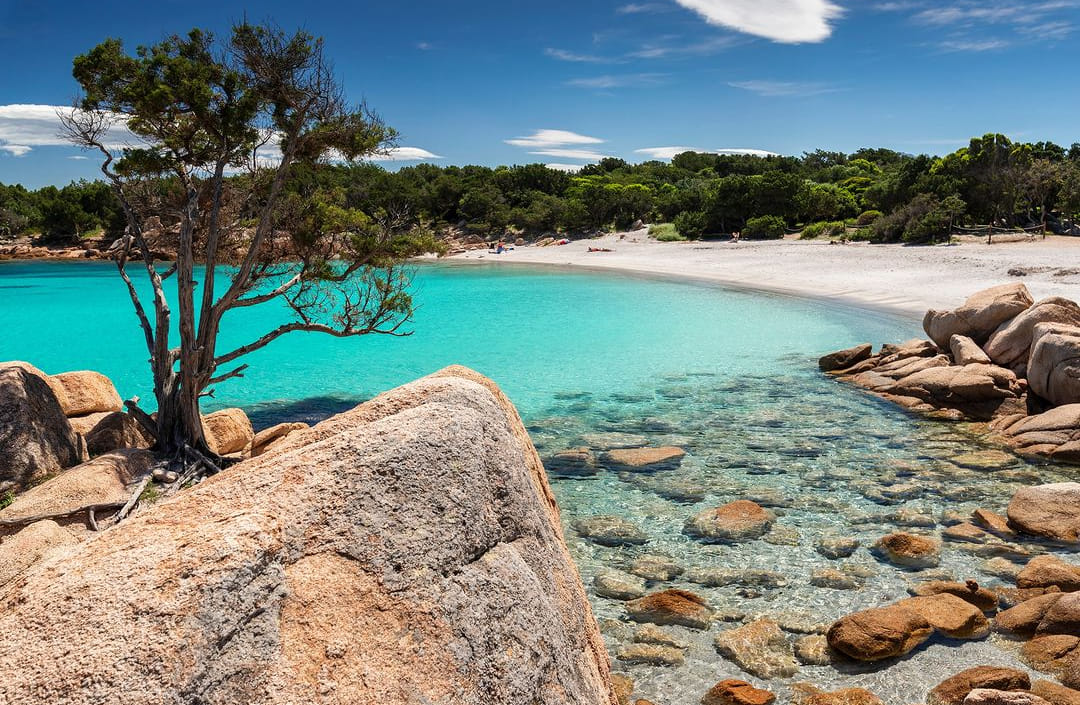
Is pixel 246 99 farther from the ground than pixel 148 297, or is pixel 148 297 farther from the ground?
pixel 246 99

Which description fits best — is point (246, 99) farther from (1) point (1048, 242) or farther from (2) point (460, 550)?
(1) point (1048, 242)

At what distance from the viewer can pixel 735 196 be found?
208 ft

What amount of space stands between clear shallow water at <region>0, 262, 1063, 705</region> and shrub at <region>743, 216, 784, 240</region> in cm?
1895

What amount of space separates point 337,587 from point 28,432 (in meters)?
11.2

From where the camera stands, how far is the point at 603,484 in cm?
1354

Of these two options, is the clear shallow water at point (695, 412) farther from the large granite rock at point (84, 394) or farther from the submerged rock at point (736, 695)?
the large granite rock at point (84, 394)

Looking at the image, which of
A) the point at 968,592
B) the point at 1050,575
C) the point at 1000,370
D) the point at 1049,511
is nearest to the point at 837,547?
the point at 968,592

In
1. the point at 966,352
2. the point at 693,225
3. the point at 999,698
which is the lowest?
the point at 999,698

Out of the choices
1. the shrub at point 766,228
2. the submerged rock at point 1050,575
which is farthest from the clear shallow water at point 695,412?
the shrub at point 766,228

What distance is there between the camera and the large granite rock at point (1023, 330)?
57.4 ft

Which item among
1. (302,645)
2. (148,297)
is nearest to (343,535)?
(302,645)

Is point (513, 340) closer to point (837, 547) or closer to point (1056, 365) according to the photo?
point (1056, 365)

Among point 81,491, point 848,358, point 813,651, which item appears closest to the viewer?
point 813,651

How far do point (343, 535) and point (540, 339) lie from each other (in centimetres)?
2842
